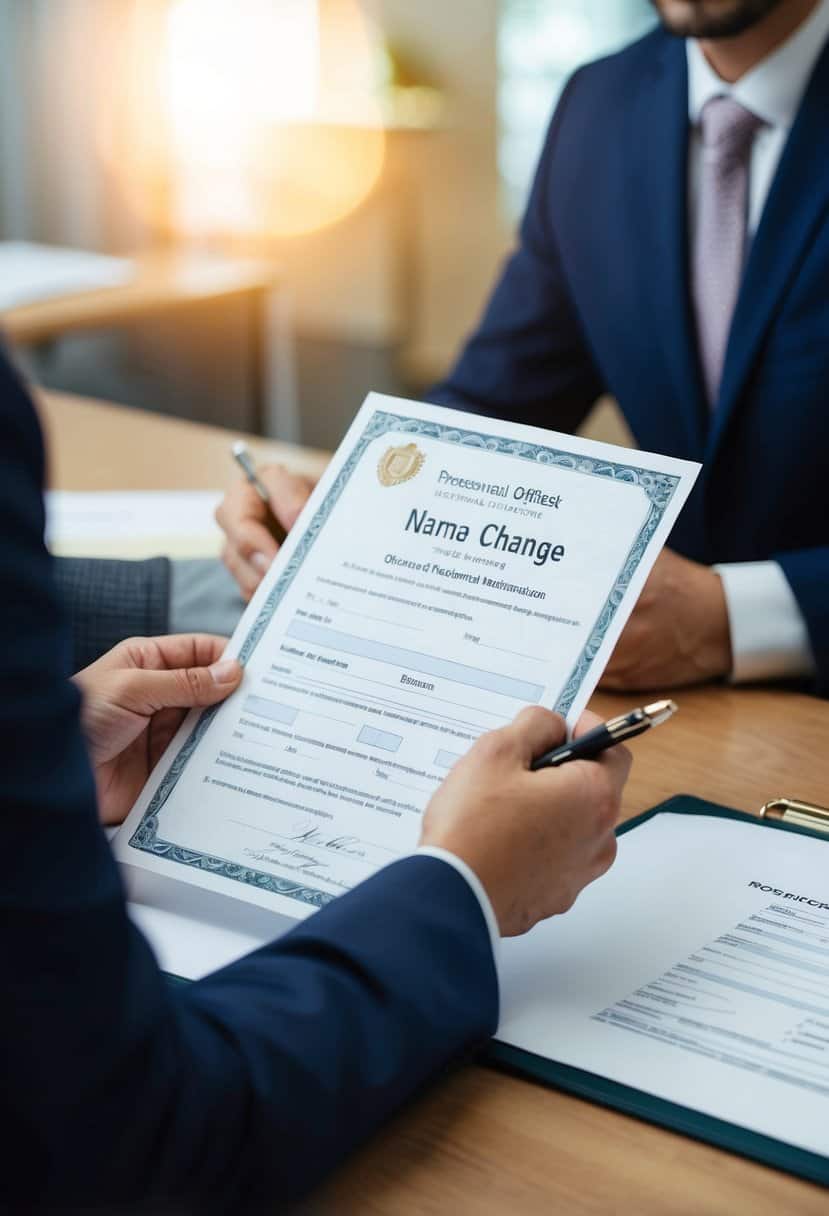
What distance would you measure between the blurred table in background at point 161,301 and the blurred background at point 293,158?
31 centimetres

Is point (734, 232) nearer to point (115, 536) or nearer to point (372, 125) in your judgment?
point (115, 536)

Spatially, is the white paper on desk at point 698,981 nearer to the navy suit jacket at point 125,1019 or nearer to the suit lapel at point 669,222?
the navy suit jacket at point 125,1019

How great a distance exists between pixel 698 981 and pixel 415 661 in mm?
232

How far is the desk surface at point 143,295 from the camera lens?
284cm

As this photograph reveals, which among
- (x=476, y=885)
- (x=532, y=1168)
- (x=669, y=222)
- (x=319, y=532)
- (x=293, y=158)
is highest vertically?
(x=293, y=158)

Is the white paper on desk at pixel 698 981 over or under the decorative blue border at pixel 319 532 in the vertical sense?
under

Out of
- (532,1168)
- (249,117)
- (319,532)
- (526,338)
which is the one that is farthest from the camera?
(249,117)

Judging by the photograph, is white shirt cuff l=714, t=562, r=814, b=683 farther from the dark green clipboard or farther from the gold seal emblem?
the dark green clipboard

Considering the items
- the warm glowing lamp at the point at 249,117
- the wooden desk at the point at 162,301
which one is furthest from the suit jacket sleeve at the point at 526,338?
the warm glowing lamp at the point at 249,117

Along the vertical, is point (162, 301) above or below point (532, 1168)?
above

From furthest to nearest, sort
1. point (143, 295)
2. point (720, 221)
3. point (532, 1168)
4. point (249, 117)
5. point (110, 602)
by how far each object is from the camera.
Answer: point (249, 117), point (143, 295), point (720, 221), point (110, 602), point (532, 1168)

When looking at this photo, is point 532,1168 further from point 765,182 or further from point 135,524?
point 765,182

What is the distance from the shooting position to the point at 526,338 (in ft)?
5.71

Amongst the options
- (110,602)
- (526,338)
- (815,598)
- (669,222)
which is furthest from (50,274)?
(815,598)
